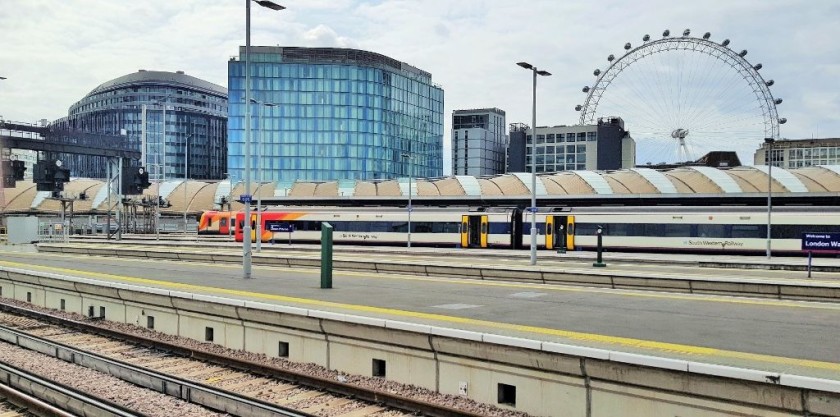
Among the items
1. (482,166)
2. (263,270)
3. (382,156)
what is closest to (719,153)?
(482,166)

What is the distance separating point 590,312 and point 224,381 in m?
7.94

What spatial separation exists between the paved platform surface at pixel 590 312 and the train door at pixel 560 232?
2264 centimetres

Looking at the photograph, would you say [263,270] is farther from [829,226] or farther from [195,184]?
[195,184]

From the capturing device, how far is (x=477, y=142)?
543 ft

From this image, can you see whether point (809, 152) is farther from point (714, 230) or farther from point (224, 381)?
point (224, 381)

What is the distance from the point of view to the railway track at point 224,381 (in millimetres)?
11469

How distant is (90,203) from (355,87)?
1961 inches

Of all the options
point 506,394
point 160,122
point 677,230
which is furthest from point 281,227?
A: point 160,122

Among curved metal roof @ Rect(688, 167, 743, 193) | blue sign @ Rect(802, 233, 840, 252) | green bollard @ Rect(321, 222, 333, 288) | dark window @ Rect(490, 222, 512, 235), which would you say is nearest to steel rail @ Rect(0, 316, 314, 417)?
green bollard @ Rect(321, 222, 333, 288)

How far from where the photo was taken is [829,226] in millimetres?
38156

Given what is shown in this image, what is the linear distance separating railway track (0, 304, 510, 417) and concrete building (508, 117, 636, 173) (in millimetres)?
125959

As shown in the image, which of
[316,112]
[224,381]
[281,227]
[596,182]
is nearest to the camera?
[224,381]

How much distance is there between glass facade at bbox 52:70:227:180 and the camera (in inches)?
6841

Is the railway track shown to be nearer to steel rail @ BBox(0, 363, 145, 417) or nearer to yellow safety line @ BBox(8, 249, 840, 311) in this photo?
steel rail @ BBox(0, 363, 145, 417)
